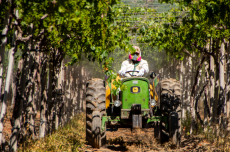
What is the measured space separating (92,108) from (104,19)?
2.08 metres

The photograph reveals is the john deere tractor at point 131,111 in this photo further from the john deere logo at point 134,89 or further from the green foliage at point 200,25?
the green foliage at point 200,25

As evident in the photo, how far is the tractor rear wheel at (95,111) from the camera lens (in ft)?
19.7

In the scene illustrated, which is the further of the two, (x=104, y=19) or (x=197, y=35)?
(x=197, y=35)

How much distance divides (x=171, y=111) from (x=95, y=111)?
1.67 m

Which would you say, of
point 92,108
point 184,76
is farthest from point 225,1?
point 184,76

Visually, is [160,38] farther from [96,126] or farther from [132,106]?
[96,126]

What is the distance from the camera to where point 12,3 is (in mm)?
4000

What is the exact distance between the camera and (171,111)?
641 cm

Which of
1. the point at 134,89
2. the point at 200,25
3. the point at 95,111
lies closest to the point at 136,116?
the point at 134,89

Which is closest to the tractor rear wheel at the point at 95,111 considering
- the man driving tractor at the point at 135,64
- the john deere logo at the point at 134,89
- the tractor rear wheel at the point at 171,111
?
the john deere logo at the point at 134,89

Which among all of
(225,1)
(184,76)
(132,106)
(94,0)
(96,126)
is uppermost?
(225,1)

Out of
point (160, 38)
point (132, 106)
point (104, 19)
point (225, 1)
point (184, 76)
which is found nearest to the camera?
point (104, 19)

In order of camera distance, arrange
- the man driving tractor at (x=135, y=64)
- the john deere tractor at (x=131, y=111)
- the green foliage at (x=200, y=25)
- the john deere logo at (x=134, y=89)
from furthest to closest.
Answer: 1. the man driving tractor at (x=135, y=64)
2. the john deere logo at (x=134, y=89)
3. the john deere tractor at (x=131, y=111)
4. the green foliage at (x=200, y=25)

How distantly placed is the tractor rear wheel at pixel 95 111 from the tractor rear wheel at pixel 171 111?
1.36 meters
